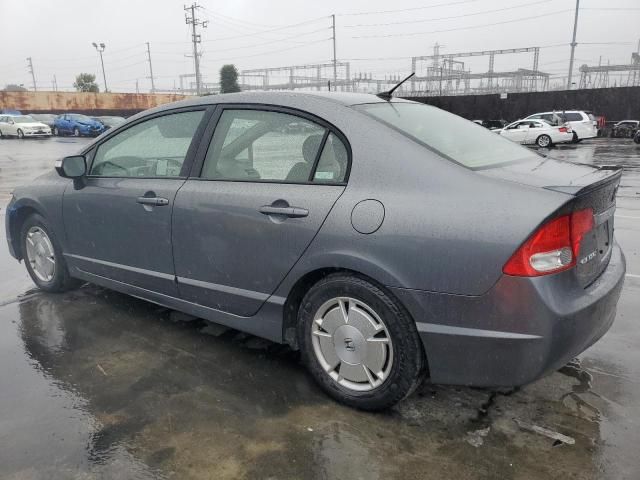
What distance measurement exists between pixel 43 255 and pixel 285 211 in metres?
2.78

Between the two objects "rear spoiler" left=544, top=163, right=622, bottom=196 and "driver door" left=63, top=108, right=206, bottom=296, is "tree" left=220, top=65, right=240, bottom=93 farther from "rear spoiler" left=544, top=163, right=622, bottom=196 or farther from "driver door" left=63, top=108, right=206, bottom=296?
"rear spoiler" left=544, top=163, right=622, bottom=196

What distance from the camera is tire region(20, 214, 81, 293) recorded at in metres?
4.26

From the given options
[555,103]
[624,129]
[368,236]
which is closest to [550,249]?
[368,236]

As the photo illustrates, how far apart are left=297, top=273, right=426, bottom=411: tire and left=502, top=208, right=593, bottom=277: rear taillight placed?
566 mm

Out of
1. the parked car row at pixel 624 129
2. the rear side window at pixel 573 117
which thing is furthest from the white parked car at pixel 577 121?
the parked car row at pixel 624 129

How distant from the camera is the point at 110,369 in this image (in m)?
3.19

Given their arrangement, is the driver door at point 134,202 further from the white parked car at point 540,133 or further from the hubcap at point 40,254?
the white parked car at point 540,133

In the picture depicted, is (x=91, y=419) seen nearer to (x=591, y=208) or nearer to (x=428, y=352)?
(x=428, y=352)

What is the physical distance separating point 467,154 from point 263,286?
4.25 feet

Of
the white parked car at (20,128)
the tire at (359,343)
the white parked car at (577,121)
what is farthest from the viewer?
the white parked car at (20,128)

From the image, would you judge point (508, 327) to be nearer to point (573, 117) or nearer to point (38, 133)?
point (573, 117)

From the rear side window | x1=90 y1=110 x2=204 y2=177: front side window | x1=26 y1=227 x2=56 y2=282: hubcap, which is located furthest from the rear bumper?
the rear side window

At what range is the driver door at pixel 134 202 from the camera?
10.8 ft

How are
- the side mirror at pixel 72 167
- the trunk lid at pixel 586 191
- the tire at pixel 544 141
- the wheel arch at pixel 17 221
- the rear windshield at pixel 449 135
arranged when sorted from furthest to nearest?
the tire at pixel 544 141, the wheel arch at pixel 17 221, the side mirror at pixel 72 167, the rear windshield at pixel 449 135, the trunk lid at pixel 586 191
